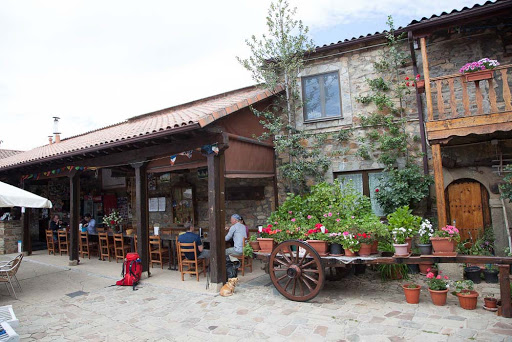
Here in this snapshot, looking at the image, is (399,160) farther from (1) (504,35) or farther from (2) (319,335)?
(2) (319,335)

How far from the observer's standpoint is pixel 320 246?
16.5 ft

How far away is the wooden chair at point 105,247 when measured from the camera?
897cm

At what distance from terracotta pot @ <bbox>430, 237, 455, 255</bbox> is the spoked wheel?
5.22ft

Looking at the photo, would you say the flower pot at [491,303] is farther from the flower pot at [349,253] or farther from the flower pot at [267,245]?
the flower pot at [267,245]

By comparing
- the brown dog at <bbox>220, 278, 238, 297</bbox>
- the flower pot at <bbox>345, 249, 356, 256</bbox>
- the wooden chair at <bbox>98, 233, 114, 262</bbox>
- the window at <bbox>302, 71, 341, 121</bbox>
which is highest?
the window at <bbox>302, 71, 341, 121</bbox>

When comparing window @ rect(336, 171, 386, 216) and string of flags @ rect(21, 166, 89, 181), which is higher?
string of flags @ rect(21, 166, 89, 181)

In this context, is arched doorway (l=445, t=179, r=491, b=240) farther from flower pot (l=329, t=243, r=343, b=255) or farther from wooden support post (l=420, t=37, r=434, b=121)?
flower pot (l=329, t=243, r=343, b=255)

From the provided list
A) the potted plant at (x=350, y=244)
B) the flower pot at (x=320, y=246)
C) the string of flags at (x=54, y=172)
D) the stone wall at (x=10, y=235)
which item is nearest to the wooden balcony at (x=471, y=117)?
the potted plant at (x=350, y=244)

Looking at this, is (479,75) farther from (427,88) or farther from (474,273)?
(474,273)

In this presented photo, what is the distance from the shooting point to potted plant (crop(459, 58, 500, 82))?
550 centimetres

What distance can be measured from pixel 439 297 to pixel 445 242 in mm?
818

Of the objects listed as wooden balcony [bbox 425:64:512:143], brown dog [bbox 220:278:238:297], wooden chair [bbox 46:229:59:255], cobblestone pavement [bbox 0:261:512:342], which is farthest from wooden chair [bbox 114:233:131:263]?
wooden balcony [bbox 425:64:512:143]

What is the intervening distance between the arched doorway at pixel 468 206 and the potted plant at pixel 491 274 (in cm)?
111

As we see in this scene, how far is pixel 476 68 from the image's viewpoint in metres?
5.60
